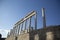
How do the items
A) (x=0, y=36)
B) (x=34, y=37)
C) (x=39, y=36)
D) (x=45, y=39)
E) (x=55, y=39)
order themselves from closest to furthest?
(x=55, y=39) → (x=45, y=39) → (x=39, y=36) → (x=34, y=37) → (x=0, y=36)

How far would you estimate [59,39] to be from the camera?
11922 mm

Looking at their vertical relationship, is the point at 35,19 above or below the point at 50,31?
above

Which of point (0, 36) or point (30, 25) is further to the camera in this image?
point (0, 36)

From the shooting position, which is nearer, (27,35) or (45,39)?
(45,39)

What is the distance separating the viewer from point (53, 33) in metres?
12.2

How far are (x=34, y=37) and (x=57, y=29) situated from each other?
357 centimetres

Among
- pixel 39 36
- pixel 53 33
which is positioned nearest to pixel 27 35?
pixel 39 36

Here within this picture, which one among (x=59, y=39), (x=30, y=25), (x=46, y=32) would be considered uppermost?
(x=30, y=25)

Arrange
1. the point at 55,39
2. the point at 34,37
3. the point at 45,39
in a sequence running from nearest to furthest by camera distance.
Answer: the point at 55,39 < the point at 45,39 < the point at 34,37

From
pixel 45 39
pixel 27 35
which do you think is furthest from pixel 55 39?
pixel 27 35

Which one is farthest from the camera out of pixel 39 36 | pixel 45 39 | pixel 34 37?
pixel 34 37

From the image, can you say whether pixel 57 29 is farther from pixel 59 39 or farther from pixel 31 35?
pixel 31 35

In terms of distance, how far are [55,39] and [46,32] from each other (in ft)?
4.60

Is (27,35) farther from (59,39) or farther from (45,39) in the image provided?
(59,39)
